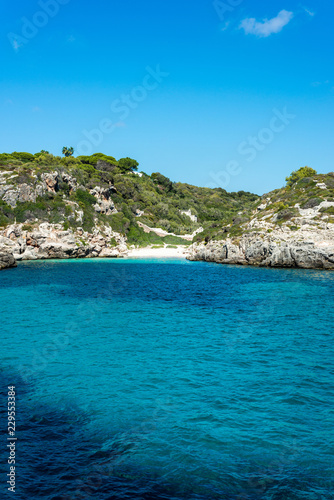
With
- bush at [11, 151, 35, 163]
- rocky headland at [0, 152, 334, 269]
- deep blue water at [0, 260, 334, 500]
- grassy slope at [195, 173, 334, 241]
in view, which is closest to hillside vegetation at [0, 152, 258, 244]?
bush at [11, 151, 35, 163]

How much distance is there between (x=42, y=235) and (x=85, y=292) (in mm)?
53646

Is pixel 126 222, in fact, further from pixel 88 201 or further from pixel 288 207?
pixel 288 207

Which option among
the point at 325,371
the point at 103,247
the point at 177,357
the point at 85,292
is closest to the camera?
the point at 325,371

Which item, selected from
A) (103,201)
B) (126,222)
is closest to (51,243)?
(126,222)

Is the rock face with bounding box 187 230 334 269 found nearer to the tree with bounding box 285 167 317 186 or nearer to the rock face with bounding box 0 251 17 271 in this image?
the rock face with bounding box 0 251 17 271

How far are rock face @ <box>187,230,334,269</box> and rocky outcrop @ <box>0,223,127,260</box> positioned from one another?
3472 cm

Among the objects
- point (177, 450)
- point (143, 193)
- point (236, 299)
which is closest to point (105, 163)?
point (143, 193)

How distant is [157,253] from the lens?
368 feet

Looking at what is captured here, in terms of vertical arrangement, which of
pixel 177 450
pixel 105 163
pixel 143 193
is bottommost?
pixel 177 450

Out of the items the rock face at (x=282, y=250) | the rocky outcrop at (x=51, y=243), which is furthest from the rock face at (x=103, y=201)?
the rock face at (x=282, y=250)

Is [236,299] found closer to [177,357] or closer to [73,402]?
[177,357]

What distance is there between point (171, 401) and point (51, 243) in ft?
268

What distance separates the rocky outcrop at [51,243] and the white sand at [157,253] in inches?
189

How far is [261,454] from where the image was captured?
38.7 feet
